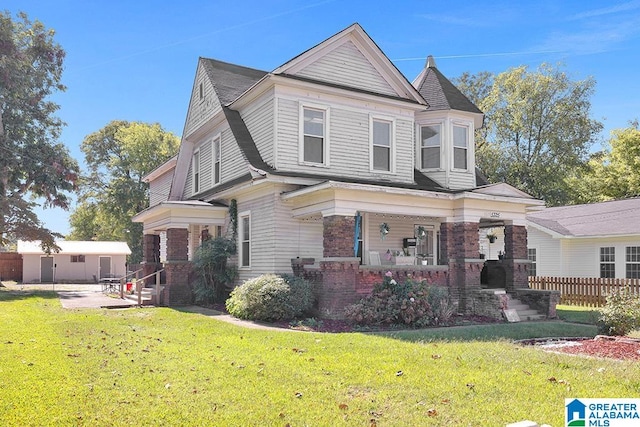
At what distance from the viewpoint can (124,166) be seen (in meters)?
44.7

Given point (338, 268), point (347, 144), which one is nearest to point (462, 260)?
point (338, 268)

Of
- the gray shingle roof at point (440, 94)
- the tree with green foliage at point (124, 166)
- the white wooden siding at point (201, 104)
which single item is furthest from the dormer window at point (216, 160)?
the tree with green foliage at point (124, 166)

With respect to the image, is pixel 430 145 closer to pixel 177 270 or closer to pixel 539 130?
pixel 177 270

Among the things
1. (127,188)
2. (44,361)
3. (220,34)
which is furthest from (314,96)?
(127,188)

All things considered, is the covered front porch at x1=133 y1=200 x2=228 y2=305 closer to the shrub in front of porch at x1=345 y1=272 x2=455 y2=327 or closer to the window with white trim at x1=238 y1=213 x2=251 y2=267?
the window with white trim at x1=238 y1=213 x2=251 y2=267

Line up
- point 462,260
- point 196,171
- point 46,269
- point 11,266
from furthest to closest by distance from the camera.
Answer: point 11,266 < point 46,269 < point 196,171 < point 462,260

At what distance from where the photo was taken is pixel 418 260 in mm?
19031

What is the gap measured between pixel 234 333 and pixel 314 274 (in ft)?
12.6

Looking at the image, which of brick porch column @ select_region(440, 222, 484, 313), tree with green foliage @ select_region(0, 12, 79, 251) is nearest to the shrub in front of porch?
brick porch column @ select_region(440, 222, 484, 313)

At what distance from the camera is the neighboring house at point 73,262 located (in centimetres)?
4088

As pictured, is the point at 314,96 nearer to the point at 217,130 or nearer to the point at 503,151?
the point at 217,130

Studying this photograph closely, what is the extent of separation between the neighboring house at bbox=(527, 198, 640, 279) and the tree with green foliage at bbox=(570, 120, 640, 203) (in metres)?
15.4

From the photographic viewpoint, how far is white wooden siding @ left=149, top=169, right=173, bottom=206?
28.7 meters

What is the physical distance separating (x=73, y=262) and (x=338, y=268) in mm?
34868
